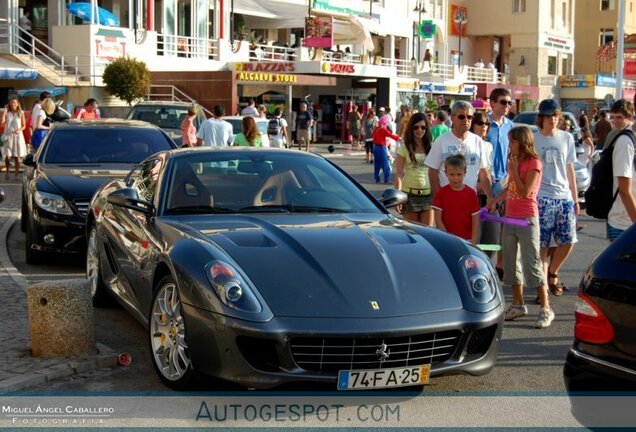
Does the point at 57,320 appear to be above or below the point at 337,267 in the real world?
below

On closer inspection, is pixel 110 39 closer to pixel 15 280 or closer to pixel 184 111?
pixel 184 111

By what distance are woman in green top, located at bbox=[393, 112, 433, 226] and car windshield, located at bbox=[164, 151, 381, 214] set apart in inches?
103

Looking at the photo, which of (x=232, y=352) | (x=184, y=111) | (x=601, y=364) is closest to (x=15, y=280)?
(x=232, y=352)

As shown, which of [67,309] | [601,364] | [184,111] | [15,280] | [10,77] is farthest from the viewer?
[10,77]

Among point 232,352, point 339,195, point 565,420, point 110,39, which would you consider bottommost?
point 565,420

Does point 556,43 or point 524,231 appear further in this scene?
point 556,43

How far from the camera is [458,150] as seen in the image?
30.2ft

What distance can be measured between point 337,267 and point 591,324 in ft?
5.47

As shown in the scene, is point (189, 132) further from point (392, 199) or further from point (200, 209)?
point (200, 209)

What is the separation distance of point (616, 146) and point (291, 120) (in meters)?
32.4

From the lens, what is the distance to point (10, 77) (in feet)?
98.9

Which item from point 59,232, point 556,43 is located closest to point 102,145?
point 59,232

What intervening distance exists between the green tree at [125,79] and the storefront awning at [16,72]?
2.24 m

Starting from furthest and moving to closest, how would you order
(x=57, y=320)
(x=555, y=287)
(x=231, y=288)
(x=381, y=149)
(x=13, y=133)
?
(x=381, y=149) < (x=13, y=133) < (x=555, y=287) < (x=57, y=320) < (x=231, y=288)
